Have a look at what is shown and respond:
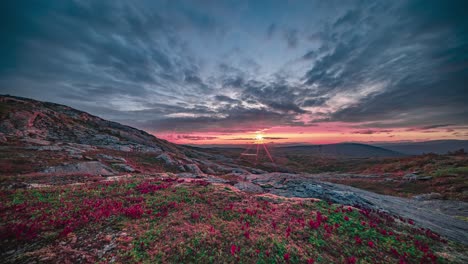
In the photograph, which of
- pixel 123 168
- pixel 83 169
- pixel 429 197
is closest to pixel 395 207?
pixel 429 197

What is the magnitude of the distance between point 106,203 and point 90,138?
96.9 meters

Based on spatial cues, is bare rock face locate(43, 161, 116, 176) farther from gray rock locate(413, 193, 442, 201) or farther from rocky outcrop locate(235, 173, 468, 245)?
gray rock locate(413, 193, 442, 201)

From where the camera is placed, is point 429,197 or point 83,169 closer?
point 429,197

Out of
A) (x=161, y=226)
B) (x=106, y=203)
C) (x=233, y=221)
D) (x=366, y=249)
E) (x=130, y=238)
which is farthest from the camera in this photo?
(x=106, y=203)

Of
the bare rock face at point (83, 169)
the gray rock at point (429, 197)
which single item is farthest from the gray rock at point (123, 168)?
the gray rock at point (429, 197)

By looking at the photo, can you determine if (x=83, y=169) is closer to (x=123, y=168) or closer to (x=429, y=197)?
(x=123, y=168)

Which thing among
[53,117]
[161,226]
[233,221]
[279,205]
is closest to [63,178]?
[161,226]

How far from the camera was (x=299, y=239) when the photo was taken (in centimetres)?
1054

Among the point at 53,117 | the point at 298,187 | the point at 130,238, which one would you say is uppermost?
the point at 53,117

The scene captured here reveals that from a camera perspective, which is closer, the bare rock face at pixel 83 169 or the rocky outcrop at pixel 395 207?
the rocky outcrop at pixel 395 207

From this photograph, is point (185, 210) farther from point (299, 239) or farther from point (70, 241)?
point (299, 239)

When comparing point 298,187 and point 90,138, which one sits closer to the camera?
point 298,187

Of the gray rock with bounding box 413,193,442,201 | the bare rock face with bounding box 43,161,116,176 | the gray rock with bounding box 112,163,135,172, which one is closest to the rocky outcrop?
the gray rock with bounding box 413,193,442,201

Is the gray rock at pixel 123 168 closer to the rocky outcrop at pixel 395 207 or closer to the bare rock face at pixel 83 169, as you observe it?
the bare rock face at pixel 83 169
